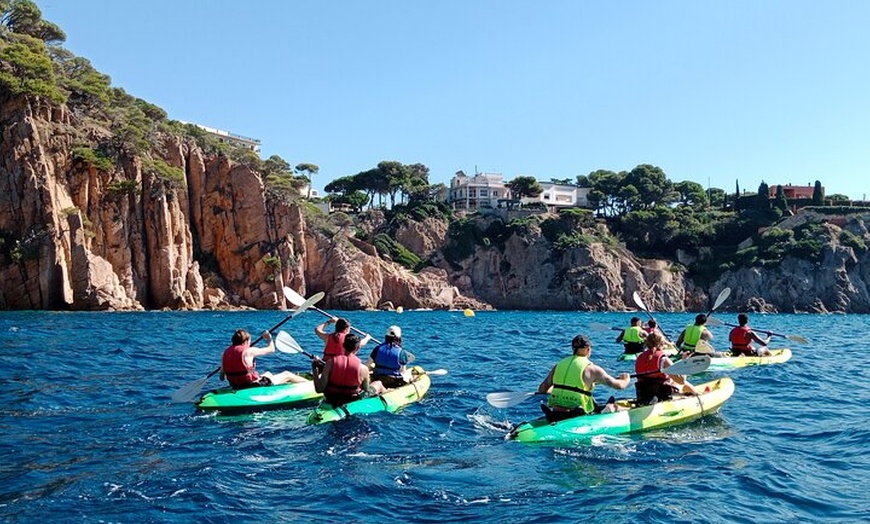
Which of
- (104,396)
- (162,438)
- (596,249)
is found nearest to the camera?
(162,438)

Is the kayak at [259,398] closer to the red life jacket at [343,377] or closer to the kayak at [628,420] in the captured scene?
the red life jacket at [343,377]

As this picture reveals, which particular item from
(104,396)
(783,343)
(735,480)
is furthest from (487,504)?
(783,343)

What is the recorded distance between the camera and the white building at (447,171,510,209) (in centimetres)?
11031

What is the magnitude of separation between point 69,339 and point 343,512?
906 inches

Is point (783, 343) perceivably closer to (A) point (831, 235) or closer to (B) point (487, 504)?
(B) point (487, 504)

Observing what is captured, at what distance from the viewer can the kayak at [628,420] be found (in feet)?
38.5

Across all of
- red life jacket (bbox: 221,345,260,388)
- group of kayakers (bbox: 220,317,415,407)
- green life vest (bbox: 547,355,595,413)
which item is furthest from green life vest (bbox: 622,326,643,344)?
red life jacket (bbox: 221,345,260,388)

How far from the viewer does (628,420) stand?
41.3 ft

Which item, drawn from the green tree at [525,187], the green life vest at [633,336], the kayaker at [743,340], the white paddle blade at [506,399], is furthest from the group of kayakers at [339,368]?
the green tree at [525,187]

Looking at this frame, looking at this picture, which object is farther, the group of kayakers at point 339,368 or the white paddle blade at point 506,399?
the group of kayakers at point 339,368

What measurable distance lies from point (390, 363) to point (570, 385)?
4851mm

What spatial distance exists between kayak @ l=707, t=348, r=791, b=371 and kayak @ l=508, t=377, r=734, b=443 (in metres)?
7.48

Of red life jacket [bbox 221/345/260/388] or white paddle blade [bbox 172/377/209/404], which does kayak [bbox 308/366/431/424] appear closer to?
red life jacket [bbox 221/345/260/388]

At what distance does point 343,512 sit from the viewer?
26.4 ft
